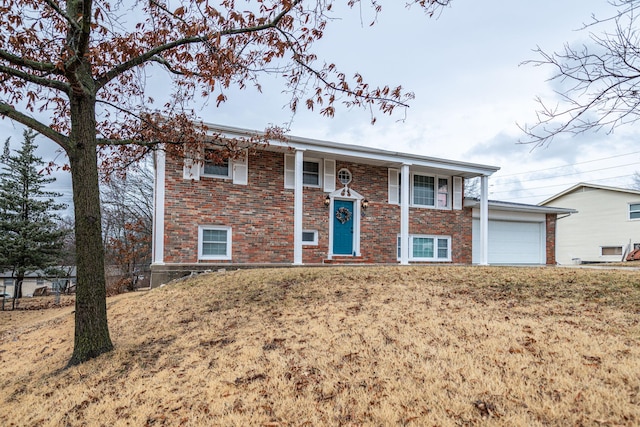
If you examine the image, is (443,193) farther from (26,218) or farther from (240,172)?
(26,218)

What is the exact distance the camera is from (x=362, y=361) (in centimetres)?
430

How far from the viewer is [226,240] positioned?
40.6 ft

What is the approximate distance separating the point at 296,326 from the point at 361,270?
4050 mm

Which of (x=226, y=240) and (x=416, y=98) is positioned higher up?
(x=416, y=98)

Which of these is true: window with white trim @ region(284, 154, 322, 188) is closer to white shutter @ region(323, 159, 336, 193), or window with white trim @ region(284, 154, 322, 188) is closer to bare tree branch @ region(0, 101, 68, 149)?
white shutter @ region(323, 159, 336, 193)

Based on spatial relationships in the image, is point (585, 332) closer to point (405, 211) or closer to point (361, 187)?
point (405, 211)

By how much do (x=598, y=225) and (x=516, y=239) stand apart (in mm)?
9695

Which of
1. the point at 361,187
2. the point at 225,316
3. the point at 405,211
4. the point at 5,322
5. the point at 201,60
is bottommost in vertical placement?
the point at 5,322

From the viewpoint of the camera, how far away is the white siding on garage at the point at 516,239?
1770 cm

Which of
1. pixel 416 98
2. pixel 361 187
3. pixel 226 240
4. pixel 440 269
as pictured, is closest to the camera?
pixel 416 98

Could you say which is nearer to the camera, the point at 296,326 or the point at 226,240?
the point at 296,326

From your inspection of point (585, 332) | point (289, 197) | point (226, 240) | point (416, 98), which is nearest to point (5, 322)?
point (226, 240)

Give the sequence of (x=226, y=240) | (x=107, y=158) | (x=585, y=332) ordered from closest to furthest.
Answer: (x=585, y=332), (x=107, y=158), (x=226, y=240)

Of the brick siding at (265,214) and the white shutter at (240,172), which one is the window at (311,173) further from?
the white shutter at (240,172)
